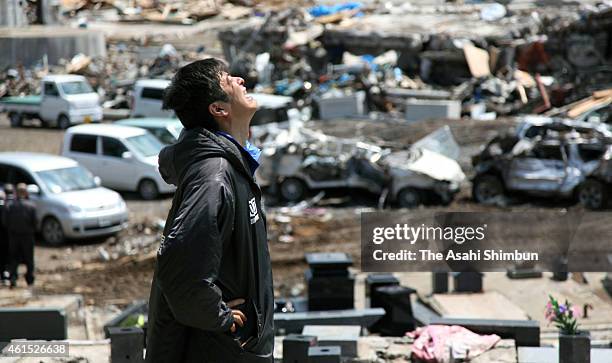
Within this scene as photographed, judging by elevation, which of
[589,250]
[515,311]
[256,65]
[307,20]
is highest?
[307,20]

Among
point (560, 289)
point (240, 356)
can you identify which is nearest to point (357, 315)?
point (560, 289)

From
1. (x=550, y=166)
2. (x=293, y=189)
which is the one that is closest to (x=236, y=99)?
(x=550, y=166)

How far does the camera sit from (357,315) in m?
10.7

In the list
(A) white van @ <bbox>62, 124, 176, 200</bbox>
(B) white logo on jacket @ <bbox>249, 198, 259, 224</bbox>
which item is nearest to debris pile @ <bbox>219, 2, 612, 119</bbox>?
(A) white van @ <bbox>62, 124, 176, 200</bbox>

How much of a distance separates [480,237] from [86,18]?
4847 cm

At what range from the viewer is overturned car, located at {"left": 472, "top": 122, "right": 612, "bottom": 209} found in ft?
69.6

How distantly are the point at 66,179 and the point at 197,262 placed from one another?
1660 centimetres

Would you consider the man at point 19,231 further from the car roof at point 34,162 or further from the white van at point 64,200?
the car roof at point 34,162

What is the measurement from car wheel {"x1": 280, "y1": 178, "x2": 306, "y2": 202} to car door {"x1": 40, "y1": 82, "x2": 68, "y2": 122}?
39.3 feet

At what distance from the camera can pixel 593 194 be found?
69.6ft

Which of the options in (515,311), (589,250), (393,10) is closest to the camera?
Answer: (589,250)

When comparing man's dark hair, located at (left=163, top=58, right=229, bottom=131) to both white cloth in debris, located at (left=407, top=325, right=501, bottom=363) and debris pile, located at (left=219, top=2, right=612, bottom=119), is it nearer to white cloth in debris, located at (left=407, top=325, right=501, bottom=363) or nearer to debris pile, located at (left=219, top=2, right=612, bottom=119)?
white cloth in debris, located at (left=407, top=325, right=501, bottom=363)

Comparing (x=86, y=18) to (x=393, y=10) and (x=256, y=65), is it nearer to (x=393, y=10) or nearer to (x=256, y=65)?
(x=393, y=10)

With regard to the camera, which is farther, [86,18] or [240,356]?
[86,18]
